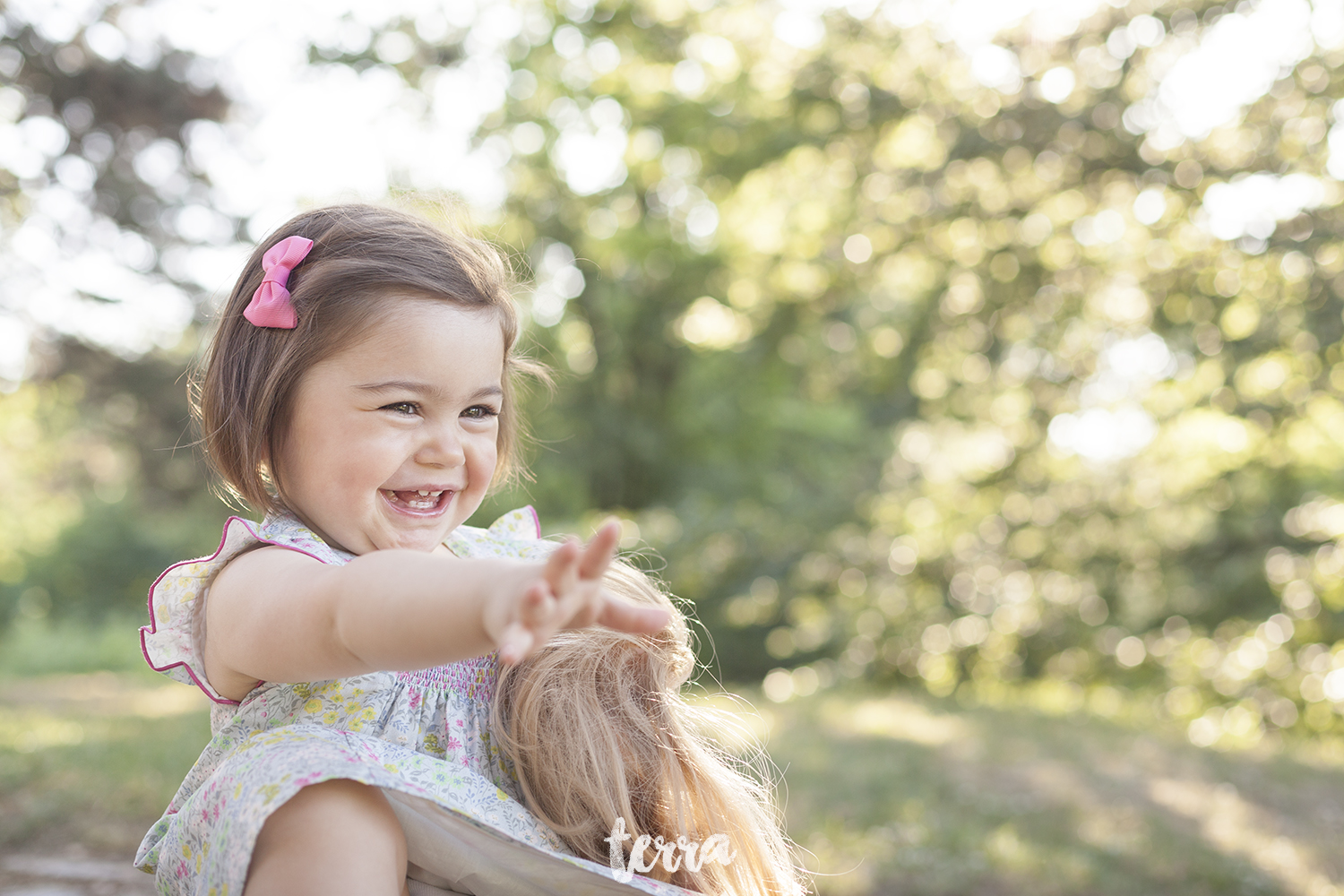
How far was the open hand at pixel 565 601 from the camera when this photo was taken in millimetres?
1074

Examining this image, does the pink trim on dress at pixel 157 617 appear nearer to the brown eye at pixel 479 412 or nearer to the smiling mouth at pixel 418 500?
the smiling mouth at pixel 418 500

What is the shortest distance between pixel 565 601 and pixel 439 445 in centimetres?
64

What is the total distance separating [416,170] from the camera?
13.0 m

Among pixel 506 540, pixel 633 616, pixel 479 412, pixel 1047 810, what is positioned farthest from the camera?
pixel 1047 810

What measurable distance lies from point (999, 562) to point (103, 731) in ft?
21.7

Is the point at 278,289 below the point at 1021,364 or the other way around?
below

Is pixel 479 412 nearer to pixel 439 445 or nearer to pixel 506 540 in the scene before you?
pixel 439 445

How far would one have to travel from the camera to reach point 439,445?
1659 millimetres

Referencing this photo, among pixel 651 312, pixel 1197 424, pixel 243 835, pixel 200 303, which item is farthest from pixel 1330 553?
pixel 200 303

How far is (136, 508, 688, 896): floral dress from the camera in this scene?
1409 millimetres

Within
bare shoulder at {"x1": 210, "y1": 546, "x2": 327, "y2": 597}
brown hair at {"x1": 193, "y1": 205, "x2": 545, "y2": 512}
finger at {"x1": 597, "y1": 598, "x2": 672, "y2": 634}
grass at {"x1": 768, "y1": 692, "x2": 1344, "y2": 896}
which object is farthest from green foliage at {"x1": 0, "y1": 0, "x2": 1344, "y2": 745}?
finger at {"x1": 597, "y1": 598, "x2": 672, "y2": 634}

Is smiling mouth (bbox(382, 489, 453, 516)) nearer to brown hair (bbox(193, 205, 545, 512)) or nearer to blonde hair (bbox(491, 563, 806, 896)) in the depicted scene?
brown hair (bbox(193, 205, 545, 512))

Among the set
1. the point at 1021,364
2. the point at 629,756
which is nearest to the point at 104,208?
the point at 1021,364
